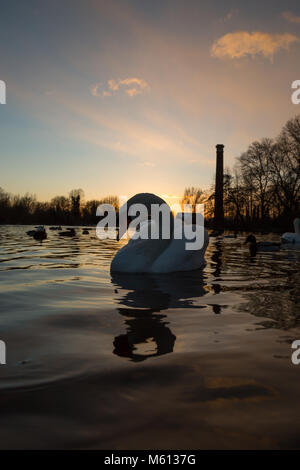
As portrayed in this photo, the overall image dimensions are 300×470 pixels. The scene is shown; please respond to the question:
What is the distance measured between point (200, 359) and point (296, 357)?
32.5 inches

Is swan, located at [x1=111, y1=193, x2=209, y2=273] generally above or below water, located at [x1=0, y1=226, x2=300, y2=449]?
above

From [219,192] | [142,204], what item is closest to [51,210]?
[219,192]

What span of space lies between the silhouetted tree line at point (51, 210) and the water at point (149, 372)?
8506cm

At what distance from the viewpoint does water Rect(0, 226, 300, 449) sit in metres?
1.75

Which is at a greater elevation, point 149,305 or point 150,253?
point 150,253

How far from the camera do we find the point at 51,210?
98.2 m

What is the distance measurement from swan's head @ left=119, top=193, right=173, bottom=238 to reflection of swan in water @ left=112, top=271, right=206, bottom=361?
1.30m

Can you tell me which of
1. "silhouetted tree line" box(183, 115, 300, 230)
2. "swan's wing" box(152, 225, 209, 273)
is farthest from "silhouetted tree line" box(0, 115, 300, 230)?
"swan's wing" box(152, 225, 209, 273)

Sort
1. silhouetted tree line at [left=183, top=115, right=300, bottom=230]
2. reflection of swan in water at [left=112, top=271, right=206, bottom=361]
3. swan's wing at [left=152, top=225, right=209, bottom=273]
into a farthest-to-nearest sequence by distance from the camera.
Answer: silhouetted tree line at [left=183, top=115, right=300, bottom=230] < swan's wing at [left=152, top=225, right=209, bottom=273] < reflection of swan in water at [left=112, top=271, right=206, bottom=361]

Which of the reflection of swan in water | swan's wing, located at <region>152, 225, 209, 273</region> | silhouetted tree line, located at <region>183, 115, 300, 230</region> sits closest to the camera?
the reflection of swan in water

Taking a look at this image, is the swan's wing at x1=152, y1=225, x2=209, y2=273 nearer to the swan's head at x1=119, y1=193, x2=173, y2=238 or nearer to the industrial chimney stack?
the swan's head at x1=119, y1=193, x2=173, y2=238

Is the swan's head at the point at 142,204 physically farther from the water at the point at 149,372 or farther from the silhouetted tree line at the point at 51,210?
the silhouetted tree line at the point at 51,210

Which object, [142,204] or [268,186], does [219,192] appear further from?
[142,204]

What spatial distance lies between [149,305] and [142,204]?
3.17 m
